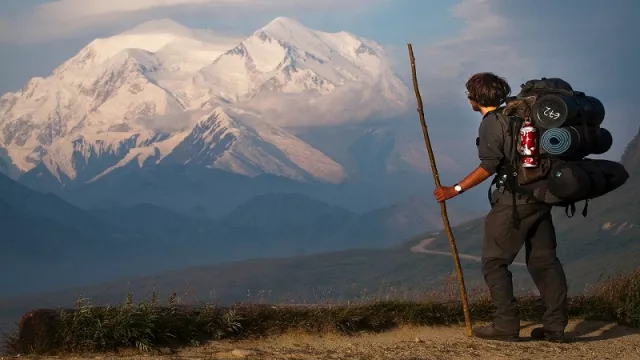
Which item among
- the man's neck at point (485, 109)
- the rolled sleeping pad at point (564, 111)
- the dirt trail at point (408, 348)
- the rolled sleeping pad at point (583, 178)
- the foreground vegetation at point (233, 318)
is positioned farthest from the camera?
the man's neck at point (485, 109)

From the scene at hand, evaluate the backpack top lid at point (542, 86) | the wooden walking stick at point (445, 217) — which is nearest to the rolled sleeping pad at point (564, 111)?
the backpack top lid at point (542, 86)

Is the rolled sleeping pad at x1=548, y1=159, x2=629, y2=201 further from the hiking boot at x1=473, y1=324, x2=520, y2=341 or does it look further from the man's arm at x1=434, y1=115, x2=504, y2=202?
the hiking boot at x1=473, y1=324, x2=520, y2=341

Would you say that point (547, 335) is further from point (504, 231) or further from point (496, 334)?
point (504, 231)

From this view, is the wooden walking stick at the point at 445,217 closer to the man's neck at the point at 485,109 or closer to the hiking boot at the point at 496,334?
the hiking boot at the point at 496,334

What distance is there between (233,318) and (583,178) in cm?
367

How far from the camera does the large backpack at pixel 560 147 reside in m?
9.17

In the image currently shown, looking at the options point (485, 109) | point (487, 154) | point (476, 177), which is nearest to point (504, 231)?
point (476, 177)

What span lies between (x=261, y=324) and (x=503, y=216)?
2.68 m

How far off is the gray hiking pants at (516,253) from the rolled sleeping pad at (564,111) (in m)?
0.86

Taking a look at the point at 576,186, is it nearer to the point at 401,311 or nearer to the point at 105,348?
the point at 401,311

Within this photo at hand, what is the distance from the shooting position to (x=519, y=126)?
371 inches

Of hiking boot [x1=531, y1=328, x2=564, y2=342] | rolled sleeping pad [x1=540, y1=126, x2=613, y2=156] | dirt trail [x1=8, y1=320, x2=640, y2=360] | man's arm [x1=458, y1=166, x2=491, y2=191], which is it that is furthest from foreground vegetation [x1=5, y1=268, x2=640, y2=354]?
rolled sleeping pad [x1=540, y1=126, x2=613, y2=156]

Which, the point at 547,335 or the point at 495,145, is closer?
the point at 495,145

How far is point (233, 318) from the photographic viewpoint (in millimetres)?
9438
